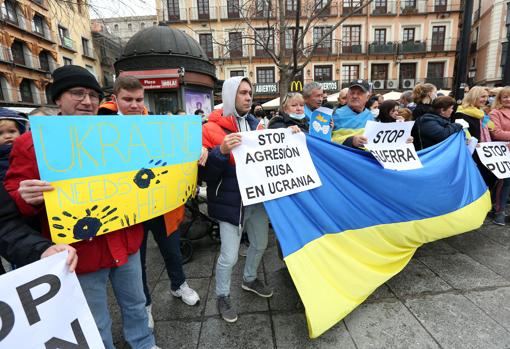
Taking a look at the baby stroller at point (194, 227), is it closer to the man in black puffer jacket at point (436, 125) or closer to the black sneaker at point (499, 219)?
the man in black puffer jacket at point (436, 125)

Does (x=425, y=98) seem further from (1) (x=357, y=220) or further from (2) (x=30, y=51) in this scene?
(2) (x=30, y=51)

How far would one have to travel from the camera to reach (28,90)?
23.8m

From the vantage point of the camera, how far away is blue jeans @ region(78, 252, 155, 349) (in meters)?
1.59

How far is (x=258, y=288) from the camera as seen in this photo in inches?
106

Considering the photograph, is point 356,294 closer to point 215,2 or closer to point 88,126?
point 88,126

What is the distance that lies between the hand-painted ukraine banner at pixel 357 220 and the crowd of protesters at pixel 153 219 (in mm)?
374

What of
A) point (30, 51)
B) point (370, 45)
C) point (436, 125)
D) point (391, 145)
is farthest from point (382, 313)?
point (30, 51)

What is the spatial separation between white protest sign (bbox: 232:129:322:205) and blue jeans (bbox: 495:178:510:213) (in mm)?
3586

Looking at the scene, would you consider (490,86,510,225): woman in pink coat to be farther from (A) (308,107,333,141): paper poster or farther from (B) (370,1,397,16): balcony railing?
(B) (370,1,397,16): balcony railing

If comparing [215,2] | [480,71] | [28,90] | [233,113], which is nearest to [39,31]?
[28,90]

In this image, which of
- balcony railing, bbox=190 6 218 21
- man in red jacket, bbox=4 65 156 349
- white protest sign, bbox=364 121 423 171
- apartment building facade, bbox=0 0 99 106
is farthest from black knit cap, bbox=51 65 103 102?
balcony railing, bbox=190 6 218 21

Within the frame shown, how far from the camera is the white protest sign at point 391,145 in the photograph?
2873 millimetres

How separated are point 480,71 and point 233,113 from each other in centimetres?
3856

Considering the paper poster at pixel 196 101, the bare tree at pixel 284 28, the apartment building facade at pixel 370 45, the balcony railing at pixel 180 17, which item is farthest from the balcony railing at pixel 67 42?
the bare tree at pixel 284 28
